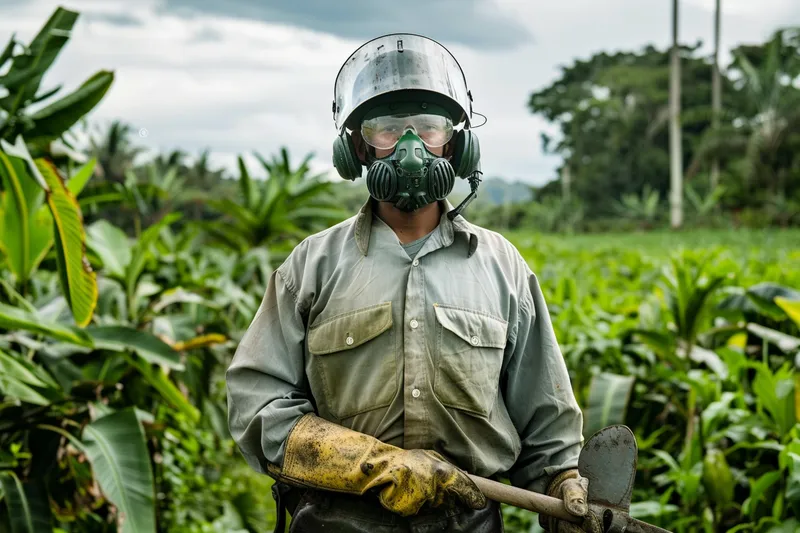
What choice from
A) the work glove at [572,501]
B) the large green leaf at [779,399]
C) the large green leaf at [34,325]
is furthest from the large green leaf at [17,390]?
the large green leaf at [779,399]

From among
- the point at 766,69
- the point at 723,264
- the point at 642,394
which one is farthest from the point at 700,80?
the point at 642,394

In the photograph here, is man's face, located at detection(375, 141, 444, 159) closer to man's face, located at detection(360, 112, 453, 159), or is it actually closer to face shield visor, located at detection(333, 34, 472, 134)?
man's face, located at detection(360, 112, 453, 159)

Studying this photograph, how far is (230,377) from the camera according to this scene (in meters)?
2.10

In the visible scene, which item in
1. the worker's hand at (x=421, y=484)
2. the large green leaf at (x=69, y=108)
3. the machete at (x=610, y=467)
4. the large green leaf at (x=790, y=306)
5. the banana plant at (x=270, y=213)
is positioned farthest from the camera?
the banana plant at (x=270, y=213)

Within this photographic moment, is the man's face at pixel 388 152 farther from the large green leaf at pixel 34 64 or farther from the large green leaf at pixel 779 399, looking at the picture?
the large green leaf at pixel 779 399

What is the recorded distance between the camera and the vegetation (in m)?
3.14

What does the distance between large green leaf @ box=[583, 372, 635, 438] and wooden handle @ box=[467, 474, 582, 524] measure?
2.17m

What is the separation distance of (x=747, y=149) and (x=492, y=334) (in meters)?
29.5

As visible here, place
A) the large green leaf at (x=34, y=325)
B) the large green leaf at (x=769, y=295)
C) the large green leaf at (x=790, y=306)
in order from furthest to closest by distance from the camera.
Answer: the large green leaf at (x=769, y=295) < the large green leaf at (x=790, y=306) < the large green leaf at (x=34, y=325)

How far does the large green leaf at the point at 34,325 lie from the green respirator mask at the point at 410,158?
1410mm

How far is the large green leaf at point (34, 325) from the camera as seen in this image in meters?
2.92

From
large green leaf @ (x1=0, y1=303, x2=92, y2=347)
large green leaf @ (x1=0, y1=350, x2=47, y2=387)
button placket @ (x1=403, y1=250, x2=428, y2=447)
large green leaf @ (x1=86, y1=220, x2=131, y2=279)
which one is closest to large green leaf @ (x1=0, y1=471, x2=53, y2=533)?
large green leaf @ (x1=0, y1=350, x2=47, y2=387)

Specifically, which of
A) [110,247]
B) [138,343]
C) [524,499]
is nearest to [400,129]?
[524,499]

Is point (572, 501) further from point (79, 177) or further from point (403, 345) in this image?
point (79, 177)
